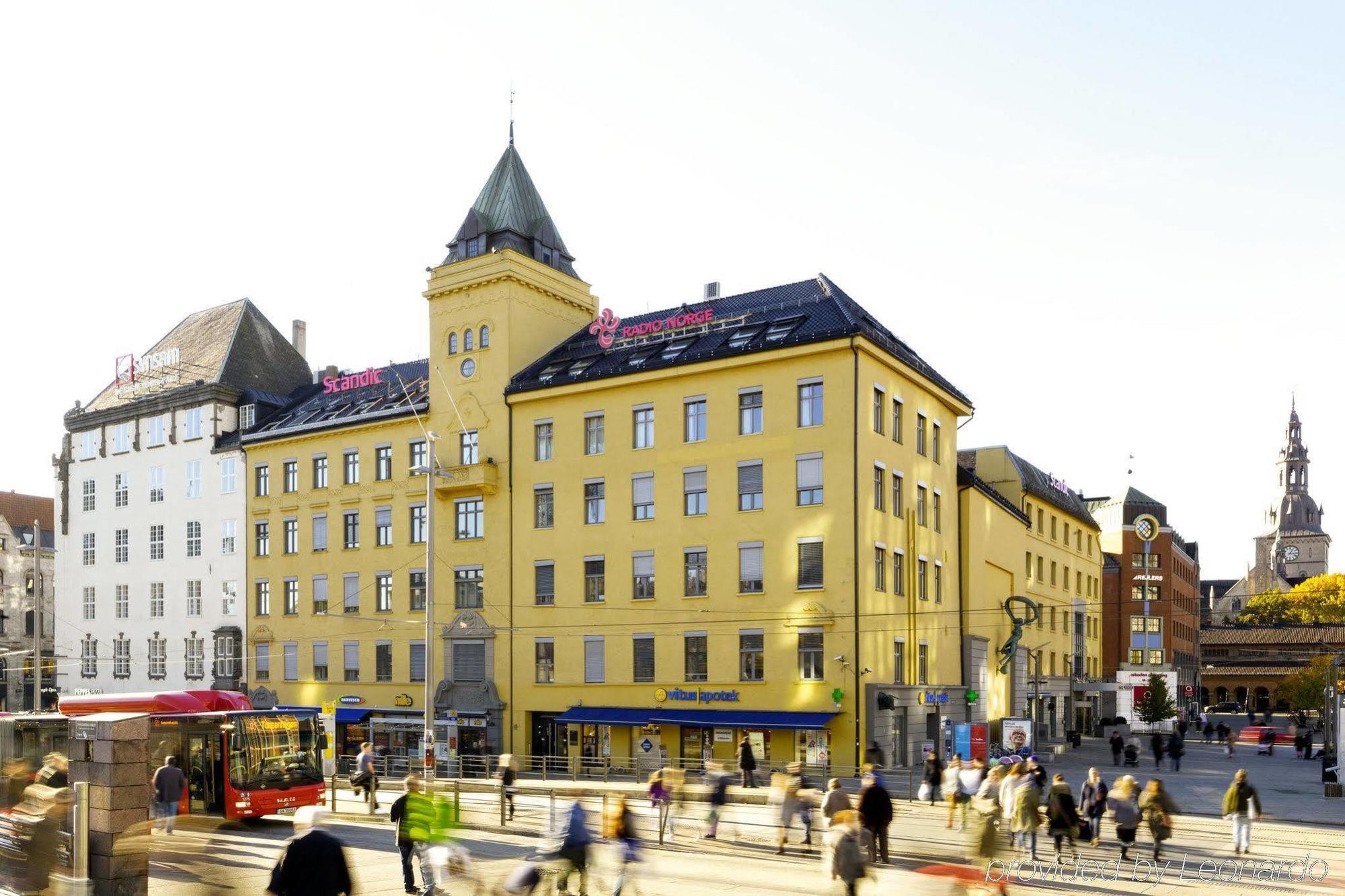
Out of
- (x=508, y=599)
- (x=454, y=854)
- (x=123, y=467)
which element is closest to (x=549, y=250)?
(x=508, y=599)

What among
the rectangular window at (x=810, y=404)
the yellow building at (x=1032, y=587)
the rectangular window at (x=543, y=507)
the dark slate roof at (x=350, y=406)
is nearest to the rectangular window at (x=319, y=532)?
the dark slate roof at (x=350, y=406)

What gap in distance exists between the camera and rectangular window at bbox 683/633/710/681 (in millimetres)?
45875

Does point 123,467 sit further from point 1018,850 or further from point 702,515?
point 1018,850

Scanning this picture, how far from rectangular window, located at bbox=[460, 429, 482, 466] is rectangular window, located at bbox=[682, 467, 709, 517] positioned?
10.1 meters

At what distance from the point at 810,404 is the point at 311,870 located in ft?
112

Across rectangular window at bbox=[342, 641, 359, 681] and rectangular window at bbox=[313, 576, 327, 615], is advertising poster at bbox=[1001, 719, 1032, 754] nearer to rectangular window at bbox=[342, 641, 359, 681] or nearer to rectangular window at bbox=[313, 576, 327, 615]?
rectangular window at bbox=[342, 641, 359, 681]

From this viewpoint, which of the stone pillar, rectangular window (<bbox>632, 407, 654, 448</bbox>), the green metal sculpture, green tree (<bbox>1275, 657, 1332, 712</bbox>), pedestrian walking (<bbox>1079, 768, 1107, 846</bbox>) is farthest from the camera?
green tree (<bbox>1275, 657, 1332, 712</bbox>)

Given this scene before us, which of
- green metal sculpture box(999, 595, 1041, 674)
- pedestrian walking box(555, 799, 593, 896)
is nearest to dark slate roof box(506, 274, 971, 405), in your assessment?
green metal sculpture box(999, 595, 1041, 674)

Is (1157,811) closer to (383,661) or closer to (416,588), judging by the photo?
(416,588)

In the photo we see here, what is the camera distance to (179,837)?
2708 centimetres

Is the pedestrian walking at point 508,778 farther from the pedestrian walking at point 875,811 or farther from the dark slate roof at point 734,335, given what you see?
the dark slate roof at point 734,335

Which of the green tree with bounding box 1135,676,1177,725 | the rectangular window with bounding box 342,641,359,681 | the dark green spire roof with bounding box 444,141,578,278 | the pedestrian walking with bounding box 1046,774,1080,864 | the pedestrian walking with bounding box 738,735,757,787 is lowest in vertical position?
the green tree with bounding box 1135,676,1177,725

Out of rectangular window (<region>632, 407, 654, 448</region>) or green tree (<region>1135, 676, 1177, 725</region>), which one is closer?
rectangular window (<region>632, 407, 654, 448</region>)

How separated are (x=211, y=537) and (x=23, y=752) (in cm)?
3547
